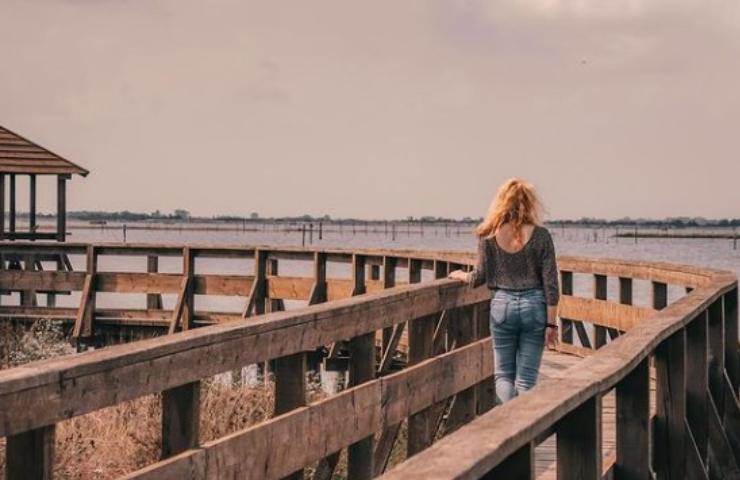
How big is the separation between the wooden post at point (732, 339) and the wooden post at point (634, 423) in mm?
3989

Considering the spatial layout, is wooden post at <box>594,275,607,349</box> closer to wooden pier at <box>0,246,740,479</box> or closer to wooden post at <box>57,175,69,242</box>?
wooden pier at <box>0,246,740,479</box>

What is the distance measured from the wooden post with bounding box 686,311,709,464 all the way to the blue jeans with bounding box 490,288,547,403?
77cm

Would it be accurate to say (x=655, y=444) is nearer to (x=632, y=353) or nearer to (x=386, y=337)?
(x=632, y=353)

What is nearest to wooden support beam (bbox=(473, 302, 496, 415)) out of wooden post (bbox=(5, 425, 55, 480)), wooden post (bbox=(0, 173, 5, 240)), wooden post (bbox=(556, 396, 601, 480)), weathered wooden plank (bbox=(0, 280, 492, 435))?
weathered wooden plank (bbox=(0, 280, 492, 435))

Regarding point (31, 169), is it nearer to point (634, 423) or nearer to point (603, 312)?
point (603, 312)

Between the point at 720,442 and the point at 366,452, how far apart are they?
2373 millimetres

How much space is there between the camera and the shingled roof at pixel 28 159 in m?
25.9

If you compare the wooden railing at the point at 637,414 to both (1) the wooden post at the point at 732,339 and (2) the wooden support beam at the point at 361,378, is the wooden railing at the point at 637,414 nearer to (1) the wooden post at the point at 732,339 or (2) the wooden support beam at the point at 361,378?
(1) the wooden post at the point at 732,339

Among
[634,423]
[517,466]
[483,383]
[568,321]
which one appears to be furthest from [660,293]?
[517,466]

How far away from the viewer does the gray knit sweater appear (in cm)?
690

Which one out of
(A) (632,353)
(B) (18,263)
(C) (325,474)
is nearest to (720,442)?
(C) (325,474)

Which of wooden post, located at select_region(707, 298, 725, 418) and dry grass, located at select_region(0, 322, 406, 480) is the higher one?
wooden post, located at select_region(707, 298, 725, 418)

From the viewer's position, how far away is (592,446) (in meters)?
3.77

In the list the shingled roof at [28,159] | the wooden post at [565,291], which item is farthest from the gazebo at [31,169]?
the wooden post at [565,291]
